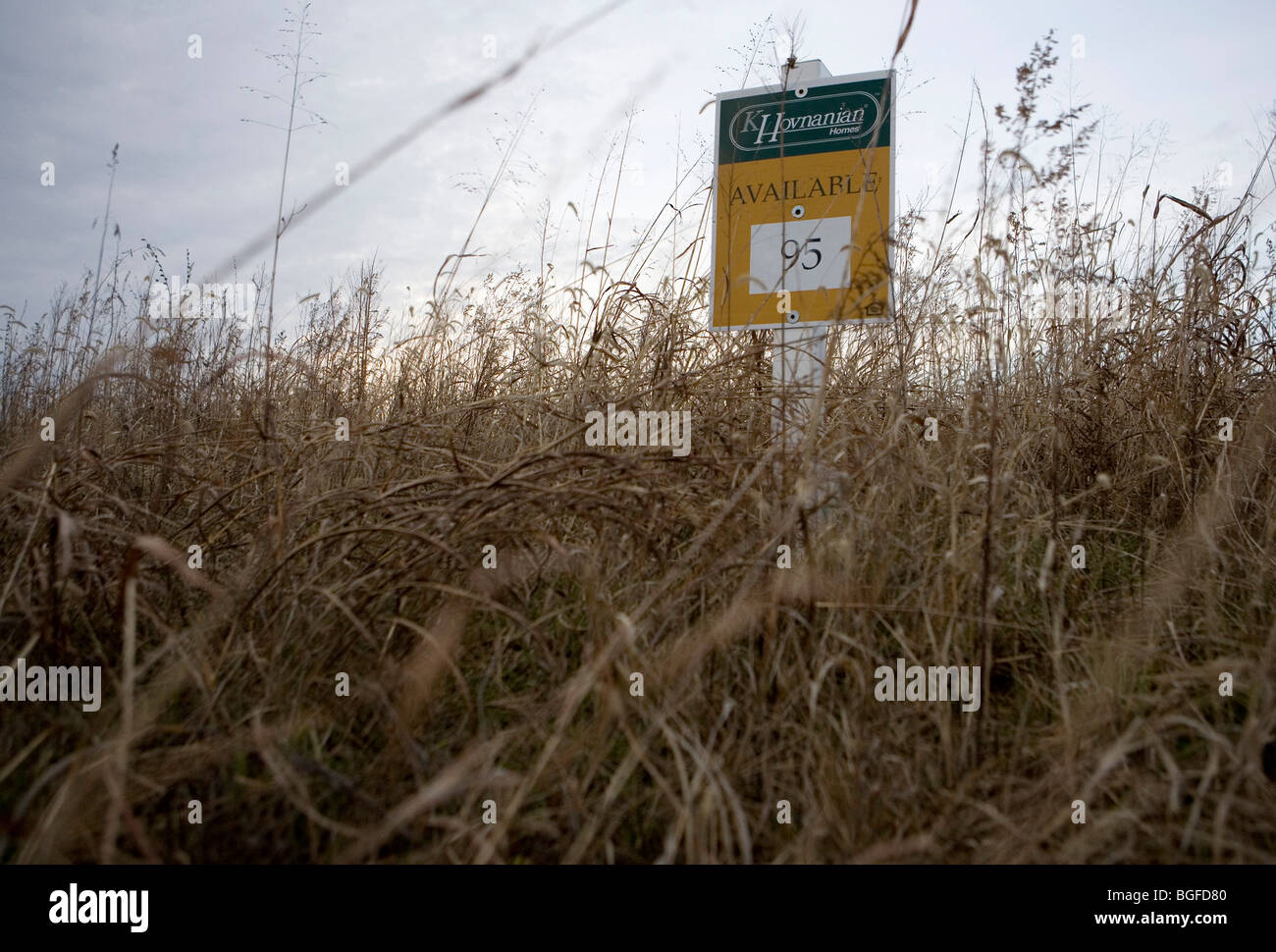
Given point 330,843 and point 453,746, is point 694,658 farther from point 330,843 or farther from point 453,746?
point 330,843

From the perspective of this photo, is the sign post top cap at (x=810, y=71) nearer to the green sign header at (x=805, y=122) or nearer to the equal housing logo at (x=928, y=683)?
the green sign header at (x=805, y=122)

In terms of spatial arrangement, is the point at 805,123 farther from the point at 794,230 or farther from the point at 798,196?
the point at 794,230

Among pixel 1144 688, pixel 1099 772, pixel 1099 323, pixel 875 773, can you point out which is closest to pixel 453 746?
pixel 875 773

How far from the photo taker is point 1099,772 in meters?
0.92

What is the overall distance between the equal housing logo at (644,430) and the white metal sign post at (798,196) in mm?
369

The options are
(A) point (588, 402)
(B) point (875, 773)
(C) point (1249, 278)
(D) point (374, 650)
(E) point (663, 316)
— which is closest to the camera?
(B) point (875, 773)

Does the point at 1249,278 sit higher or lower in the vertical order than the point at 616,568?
higher

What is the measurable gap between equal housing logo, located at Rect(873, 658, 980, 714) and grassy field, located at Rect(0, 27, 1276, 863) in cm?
3

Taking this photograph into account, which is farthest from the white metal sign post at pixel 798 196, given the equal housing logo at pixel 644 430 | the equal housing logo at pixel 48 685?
the equal housing logo at pixel 48 685

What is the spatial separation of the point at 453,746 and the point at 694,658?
1.12 ft
